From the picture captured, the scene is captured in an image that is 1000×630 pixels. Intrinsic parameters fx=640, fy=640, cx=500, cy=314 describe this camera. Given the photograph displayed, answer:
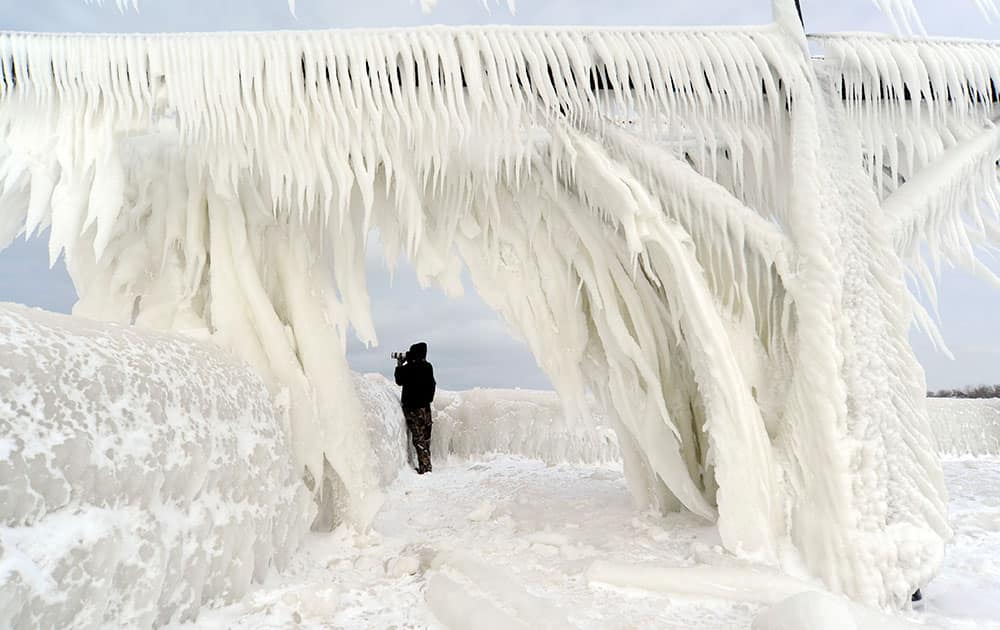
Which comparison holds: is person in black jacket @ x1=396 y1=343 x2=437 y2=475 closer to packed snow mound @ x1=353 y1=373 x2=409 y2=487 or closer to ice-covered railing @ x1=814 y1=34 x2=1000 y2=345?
packed snow mound @ x1=353 y1=373 x2=409 y2=487

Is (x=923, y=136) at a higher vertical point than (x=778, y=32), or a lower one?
lower

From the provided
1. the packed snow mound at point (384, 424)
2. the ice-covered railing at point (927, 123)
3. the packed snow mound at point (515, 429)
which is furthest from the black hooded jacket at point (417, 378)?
the ice-covered railing at point (927, 123)

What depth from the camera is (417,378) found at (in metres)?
6.55

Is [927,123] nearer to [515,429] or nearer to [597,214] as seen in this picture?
[597,214]

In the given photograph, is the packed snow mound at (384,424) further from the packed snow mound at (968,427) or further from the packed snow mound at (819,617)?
the packed snow mound at (968,427)

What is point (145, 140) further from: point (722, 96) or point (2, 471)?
point (722, 96)

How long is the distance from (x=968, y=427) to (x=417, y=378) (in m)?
6.43

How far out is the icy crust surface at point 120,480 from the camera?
1.43 metres

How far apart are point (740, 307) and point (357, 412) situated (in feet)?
6.35

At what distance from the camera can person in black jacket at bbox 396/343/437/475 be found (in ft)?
21.5

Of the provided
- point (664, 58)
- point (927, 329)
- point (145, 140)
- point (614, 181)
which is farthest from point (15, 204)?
point (927, 329)

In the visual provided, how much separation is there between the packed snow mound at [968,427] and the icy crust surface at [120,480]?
791 cm

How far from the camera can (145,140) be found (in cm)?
320

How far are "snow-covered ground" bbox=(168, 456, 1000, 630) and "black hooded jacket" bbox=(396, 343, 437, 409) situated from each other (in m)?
2.28
